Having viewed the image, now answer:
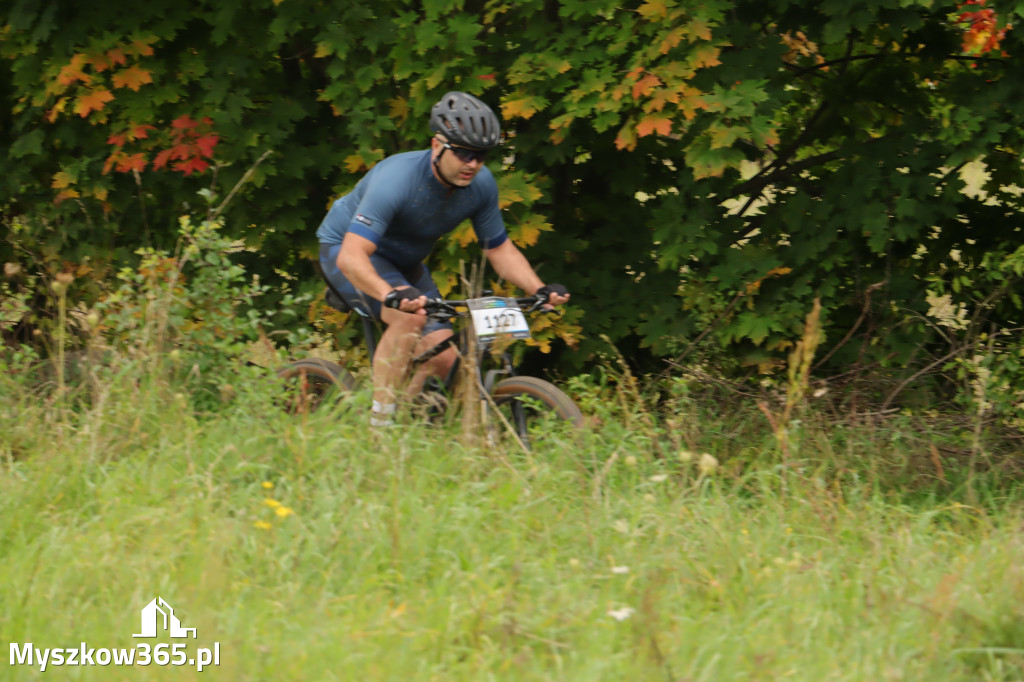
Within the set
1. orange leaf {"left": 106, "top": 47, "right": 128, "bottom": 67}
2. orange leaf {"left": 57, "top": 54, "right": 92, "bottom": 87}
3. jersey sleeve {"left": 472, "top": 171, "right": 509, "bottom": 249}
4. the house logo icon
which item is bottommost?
the house logo icon

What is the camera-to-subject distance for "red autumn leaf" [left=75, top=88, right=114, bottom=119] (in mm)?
6395

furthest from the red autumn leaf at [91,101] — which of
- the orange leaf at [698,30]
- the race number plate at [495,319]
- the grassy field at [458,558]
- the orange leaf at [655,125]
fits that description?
the orange leaf at [698,30]

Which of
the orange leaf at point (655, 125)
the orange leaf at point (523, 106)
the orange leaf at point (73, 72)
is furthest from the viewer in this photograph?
the orange leaf at point (73, 72)

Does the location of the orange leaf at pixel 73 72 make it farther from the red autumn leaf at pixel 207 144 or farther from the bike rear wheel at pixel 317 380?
the bike rear wheel at pixel 317 380

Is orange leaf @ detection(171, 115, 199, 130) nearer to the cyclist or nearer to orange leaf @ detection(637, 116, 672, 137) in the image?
the cyclist

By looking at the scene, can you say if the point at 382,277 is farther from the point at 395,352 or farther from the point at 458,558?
the point at 458,558

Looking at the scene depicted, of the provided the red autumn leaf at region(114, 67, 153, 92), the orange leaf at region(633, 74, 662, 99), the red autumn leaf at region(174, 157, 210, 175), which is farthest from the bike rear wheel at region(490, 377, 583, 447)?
the red autumn leaf at region(114, 67, 153, 92)

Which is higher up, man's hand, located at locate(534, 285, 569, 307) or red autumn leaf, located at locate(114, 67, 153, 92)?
red autumn leaf, located at locate(114, 67, 153, 92)

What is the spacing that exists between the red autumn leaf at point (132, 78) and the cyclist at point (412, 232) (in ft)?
5.88

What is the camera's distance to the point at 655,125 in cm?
568

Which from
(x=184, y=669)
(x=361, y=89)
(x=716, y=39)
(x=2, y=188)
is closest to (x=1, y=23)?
(x=2, y=188)
